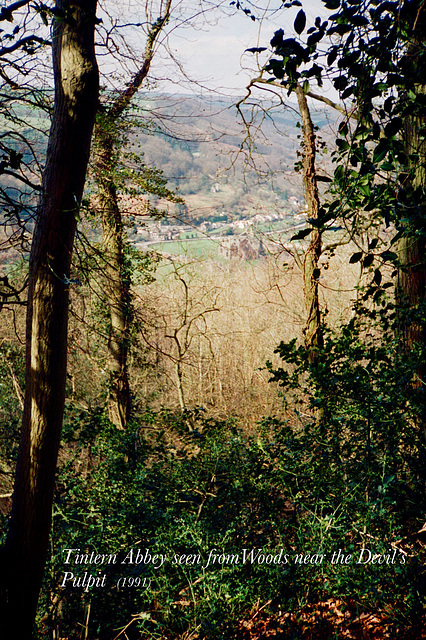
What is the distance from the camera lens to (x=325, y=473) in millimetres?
3238

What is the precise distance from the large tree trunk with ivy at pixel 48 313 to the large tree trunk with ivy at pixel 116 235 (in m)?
3.44

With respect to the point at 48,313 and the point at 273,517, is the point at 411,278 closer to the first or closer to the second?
the point at 273,517

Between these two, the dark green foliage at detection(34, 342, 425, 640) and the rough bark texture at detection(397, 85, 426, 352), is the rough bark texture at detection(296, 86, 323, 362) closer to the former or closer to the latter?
the rough bark texture at detection(397, 85, 426, 352)

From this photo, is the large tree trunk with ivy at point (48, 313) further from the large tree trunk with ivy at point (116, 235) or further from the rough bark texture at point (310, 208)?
the large tree trunk with ivy at point (116, 235)

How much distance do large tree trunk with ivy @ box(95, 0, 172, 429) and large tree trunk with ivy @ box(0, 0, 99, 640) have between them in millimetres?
3439

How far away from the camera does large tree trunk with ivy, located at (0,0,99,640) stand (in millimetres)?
2734

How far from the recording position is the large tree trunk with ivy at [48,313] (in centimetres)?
273

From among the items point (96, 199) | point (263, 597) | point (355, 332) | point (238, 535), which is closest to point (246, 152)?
point (96, 199)

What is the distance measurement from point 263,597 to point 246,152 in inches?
206

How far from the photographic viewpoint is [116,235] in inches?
273

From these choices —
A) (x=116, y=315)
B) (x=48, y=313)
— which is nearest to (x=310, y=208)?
(x=116, y=315)

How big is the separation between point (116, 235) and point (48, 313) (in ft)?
14.2

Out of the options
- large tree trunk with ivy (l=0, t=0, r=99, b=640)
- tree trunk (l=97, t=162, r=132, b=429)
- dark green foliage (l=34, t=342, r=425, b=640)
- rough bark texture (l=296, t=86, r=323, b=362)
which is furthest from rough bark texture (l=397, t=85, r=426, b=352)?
tree trunk (l=97, t=162, r=132, b=429)

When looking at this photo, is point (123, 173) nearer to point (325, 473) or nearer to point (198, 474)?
point (198, 474)
